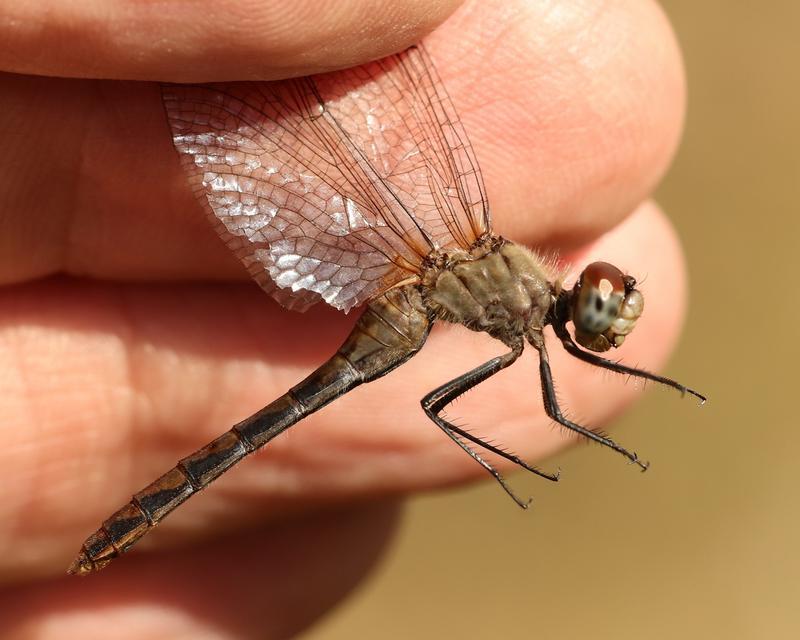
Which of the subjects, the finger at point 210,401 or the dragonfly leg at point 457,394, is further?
the finger at point 210,401

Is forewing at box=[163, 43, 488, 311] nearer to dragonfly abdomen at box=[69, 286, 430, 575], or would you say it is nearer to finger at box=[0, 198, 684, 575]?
dragonfly abdomen at box=[69, 286, 430, 575]

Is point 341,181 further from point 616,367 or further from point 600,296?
point 616,367

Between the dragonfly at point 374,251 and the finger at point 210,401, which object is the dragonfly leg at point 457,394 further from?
the finger at point 210,401

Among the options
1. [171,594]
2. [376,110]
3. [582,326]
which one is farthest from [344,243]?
[171,594]

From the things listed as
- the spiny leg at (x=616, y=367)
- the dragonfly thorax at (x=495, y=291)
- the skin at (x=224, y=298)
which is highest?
the skin at (x=224, y=298)

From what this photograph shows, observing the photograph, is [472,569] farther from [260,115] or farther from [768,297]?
[260,115]

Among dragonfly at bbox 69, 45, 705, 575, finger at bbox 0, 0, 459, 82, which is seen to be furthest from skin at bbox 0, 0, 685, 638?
dragonfly at bbox 69, 45, 705, 575

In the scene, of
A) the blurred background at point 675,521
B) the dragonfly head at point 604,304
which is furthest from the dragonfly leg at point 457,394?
the blurred background at point 675,521

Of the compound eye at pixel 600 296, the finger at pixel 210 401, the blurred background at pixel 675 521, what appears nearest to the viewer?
the compound eye at pixel 600 296
